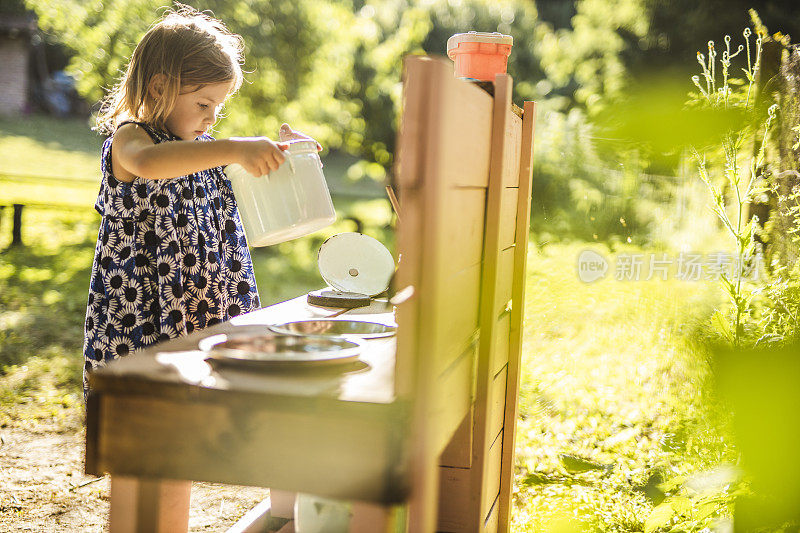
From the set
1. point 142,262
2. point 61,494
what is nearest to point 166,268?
point 142,262

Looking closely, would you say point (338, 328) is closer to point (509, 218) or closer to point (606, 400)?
point (509, 218)

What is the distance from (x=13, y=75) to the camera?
12.4 m

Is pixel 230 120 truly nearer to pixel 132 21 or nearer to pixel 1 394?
pixel 132 21

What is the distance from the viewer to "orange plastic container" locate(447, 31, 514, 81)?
171 cm

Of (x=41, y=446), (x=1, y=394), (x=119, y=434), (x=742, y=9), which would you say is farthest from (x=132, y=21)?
(x=119, y=434)

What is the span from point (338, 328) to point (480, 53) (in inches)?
29.3

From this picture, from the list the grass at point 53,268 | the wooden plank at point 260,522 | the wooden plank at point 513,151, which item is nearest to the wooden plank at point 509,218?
the wooden plank at point 513,151

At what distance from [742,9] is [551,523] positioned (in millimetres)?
2655

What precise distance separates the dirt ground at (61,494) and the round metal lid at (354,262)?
97 centimetres

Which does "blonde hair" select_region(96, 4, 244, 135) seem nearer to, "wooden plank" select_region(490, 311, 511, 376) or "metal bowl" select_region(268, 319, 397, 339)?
"metal bowl" select_region(268, 319, 397, 339)

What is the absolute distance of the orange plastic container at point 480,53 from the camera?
5.60ft

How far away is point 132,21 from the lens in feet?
19.3

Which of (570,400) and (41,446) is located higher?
(570,400)

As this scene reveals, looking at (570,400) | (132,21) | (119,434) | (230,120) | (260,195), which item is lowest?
(570,400)
